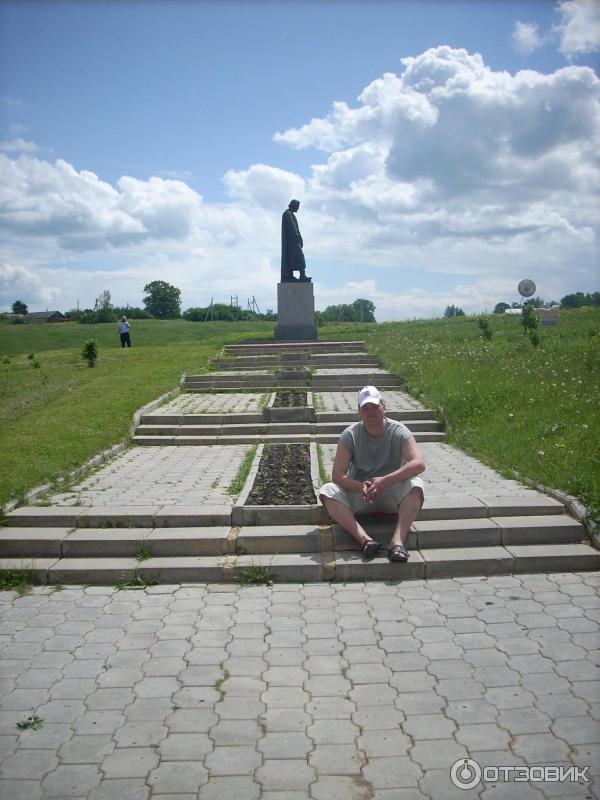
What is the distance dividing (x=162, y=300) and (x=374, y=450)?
8149 cm

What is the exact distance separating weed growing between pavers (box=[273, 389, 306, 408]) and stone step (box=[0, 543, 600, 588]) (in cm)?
658

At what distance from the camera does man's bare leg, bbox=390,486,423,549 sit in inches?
217

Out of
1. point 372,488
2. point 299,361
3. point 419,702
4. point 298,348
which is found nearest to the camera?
point 419,702

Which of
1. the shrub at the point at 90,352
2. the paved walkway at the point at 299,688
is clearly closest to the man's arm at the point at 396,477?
the paved walkway at the point at 299,688

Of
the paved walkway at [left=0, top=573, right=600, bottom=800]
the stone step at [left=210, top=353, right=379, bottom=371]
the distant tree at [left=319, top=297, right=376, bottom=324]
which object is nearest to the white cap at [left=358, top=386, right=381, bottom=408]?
the paved walkway at [left=0, top=573, right=600, bottom=800]

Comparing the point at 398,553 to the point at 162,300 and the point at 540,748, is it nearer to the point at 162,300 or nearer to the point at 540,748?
the point at 540,748

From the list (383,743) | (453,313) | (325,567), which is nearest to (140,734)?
(383,743)

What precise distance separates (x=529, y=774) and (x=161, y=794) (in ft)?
5.15

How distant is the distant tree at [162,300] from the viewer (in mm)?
83938

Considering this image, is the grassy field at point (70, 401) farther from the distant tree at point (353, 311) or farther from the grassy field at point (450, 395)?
the distant tree at point (353, 311)

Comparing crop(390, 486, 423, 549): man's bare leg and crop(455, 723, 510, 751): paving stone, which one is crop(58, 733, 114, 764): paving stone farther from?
crop(390, 486, 423, 549): man's bare leg

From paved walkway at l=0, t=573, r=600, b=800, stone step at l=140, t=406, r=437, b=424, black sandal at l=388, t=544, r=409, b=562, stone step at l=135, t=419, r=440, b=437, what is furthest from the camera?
stone step at l=140, t=406, r=437, b=424

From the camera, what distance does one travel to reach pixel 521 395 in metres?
11.0

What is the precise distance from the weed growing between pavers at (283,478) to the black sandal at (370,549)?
1.13 meters
